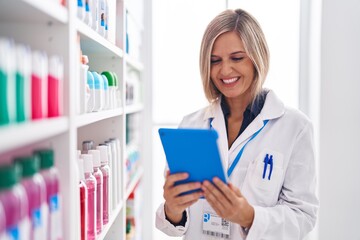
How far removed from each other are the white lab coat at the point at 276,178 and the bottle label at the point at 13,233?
0.88 metres

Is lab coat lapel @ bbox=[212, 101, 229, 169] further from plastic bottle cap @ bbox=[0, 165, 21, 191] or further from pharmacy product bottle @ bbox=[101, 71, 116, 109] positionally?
plastic bottle cap @ bbox=[0, 165, 21, 191]

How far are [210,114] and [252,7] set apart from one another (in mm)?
1748

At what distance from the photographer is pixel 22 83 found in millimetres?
719

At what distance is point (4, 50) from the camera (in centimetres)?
64

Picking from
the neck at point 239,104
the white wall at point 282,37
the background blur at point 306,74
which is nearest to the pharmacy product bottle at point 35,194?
the neck at point 239,104

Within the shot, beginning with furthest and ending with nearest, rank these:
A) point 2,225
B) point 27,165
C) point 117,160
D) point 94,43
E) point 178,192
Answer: point 117,160, point 94,43, point 178,192, point 27,165, point 2,225

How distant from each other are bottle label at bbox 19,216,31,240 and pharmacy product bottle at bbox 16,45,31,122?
8.0 inches

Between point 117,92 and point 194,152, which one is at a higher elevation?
point 117,92

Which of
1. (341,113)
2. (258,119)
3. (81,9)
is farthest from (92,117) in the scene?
(341,113)

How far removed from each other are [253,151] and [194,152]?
50 cm

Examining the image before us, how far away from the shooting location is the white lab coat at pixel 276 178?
4.68 ft

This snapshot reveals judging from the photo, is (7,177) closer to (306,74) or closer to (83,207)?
(83,207)

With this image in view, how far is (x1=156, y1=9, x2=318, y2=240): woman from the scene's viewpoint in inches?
57.1

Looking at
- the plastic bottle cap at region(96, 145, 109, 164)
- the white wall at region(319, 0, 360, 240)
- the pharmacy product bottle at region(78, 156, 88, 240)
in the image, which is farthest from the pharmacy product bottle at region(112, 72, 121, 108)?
the white wall at region(319, 0, 360, 240)
